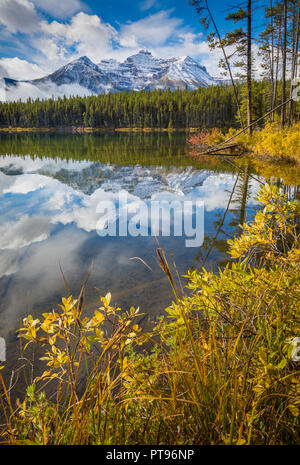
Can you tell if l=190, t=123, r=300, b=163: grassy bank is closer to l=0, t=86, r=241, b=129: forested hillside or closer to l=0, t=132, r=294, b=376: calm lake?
l=0, t=132, r=294, b=376: calm lake

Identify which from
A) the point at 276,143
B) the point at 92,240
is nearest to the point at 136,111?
the point at 276,143

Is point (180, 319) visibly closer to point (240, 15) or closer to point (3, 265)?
→ point (3, 265)

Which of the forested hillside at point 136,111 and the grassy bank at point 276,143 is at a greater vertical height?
the forested hillside at point 136,111

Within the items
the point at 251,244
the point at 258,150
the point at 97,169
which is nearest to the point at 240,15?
the point at 258,150

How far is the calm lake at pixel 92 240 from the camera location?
3.86 m

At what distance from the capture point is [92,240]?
19.5 feet

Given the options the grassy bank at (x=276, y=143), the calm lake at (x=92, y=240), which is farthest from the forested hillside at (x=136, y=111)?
the calm lake at (x=92, y=240)

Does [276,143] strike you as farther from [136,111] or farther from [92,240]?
[136,111]

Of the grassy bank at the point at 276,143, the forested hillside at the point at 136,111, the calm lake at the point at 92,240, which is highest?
the forested hillside at the point at 136,111

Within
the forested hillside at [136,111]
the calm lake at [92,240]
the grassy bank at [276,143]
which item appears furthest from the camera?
the forested hillside at [136,111]

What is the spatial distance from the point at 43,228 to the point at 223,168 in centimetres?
1119

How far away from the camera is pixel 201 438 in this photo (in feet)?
4.09

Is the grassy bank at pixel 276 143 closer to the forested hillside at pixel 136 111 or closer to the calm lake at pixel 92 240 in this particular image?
the calm lake at pixel 92 240

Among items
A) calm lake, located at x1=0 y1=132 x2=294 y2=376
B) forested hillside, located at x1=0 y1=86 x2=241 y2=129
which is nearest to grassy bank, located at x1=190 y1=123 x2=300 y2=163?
calm lake, located at x1=0 y1=132 x2=294 y2=376
